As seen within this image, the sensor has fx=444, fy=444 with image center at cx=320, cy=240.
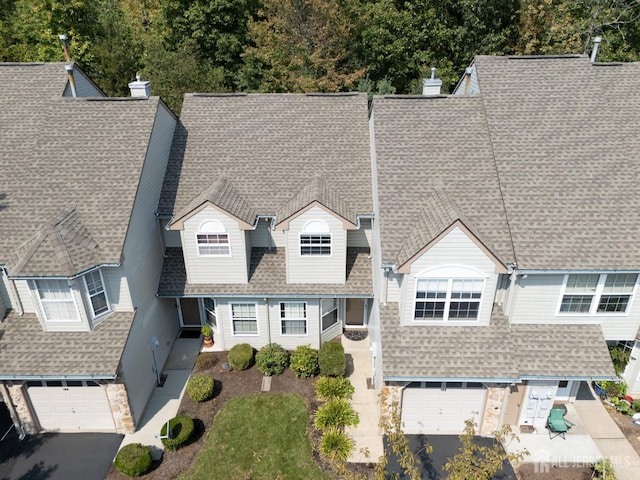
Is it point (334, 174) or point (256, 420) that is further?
point (334, 174)

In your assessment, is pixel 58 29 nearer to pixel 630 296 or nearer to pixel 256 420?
pixel 256 420

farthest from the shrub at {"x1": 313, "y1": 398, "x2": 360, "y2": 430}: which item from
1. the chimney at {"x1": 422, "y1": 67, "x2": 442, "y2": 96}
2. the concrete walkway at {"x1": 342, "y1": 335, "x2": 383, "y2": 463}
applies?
the chimney at {"x1": 422, "y1": 67, "x2": 442, "y2": 96}

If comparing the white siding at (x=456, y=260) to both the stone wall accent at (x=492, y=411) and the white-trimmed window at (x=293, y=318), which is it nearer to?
the stone wall accent at (x=492, y=411)

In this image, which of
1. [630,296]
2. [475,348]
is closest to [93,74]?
[475,348]

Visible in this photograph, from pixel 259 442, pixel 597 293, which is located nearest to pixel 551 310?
pixel 597 293

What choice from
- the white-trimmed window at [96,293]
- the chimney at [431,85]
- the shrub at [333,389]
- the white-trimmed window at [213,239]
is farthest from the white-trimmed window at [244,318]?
the chimney at [431,85]
